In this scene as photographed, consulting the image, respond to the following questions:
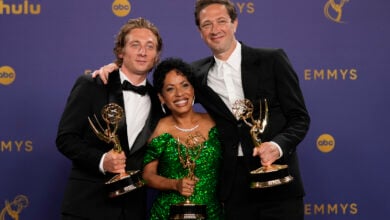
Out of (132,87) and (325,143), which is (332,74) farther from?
(132,87)

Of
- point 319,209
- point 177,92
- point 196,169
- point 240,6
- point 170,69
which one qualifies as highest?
point 240,6

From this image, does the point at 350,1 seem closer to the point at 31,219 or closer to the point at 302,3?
the point at 302,3

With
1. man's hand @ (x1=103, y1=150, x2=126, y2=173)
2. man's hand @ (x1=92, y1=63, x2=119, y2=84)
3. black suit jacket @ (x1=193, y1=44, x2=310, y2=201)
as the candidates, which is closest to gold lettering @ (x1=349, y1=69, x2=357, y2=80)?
black suit jacket @ (x1=193, y1=44, x2=310, y2=201)

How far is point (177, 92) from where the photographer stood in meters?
2.37

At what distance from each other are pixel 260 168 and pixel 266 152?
73 millimetres

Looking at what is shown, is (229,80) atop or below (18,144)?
atop

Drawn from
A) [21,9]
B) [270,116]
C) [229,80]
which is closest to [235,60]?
[229,80]

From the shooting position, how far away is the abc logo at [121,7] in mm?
3244

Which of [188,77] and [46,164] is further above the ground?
[188,77]

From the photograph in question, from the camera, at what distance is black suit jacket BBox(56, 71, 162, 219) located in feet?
7.52

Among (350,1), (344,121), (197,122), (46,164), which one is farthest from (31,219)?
(350,1)

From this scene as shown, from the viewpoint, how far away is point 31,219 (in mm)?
3273

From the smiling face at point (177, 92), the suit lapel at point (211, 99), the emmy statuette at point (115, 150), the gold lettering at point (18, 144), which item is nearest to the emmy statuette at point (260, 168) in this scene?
the suit lapel at point (211, 99)

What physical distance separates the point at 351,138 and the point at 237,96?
45.4 inches
